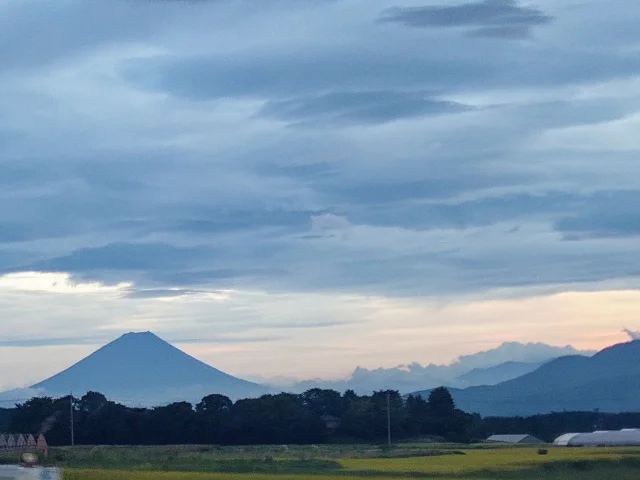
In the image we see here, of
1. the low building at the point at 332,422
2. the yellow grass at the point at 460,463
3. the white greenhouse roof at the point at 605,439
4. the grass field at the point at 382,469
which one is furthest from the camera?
the low building at the point at 332,422

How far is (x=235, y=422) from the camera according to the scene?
104125 mm

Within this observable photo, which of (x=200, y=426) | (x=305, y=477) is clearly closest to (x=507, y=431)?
(x=200, y=426)

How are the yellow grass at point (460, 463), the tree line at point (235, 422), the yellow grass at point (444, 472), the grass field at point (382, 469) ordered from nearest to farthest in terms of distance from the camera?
the yellow grass at point (444, 472)
the grass field at point (382, 469)
the yellow grass at point (460, 463)
the tree line at point (235, 422)

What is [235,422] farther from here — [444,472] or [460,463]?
[444,472]

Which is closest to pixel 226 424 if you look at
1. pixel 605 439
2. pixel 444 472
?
pixel 605 439

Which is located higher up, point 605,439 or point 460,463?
point 605,439

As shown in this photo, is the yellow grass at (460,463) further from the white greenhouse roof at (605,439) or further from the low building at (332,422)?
the low building at (332,422)

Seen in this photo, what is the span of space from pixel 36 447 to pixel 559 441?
148ft

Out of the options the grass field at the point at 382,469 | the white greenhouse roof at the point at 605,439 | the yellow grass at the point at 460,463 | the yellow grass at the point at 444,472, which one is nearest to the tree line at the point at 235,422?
the white greenhouse roof at the point at 605,439

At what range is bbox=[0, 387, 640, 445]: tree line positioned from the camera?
104125mm

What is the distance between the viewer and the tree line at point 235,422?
10412 centimetres

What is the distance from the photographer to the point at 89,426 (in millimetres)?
104812

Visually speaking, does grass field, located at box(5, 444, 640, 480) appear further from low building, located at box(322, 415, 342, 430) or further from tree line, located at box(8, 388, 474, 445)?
low building, located at box(322, 415, 342, 430)

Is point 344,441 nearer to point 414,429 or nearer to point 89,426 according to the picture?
point 414,429
